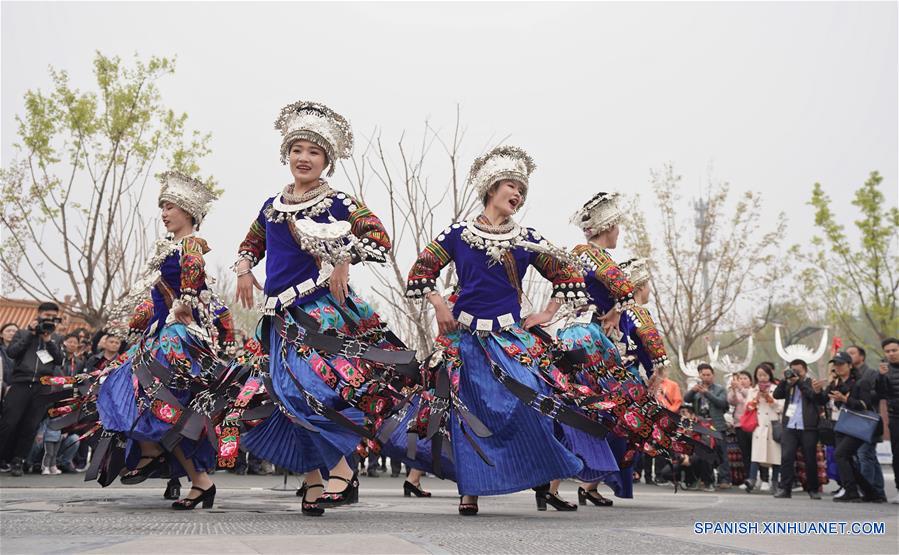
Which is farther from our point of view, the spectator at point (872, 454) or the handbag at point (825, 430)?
the handbag at point (825, 430)

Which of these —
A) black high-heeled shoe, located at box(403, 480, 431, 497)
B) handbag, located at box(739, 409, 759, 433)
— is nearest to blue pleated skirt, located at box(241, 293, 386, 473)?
black high-heeled shoe, located at box(403, 480, 431, 497)

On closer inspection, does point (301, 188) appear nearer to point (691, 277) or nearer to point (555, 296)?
point (555, 296)

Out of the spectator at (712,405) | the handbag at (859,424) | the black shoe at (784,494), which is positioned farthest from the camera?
the spectator at (712,405)

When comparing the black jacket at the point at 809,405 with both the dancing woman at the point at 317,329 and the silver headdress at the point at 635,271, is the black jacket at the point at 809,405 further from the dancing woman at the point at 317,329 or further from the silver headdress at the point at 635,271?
the dancing woman at the point at 317,329

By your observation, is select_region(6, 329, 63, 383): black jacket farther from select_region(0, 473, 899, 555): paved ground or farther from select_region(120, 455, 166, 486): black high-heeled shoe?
select_region(120, 455, 166, 486): black high-heeled shoe

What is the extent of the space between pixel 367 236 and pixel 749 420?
9876 mm

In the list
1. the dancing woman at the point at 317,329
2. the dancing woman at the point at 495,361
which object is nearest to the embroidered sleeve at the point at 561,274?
the dancing woman at the point at 495,361

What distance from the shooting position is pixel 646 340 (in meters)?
7.81

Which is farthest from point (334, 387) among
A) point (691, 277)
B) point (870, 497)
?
point (691, 277)

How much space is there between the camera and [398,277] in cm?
1483

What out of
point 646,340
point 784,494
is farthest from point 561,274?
point 784,494

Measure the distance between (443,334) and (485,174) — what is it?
3.76 feet

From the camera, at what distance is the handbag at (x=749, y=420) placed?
13.8m

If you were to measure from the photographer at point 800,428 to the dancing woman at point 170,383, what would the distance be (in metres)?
7.92
